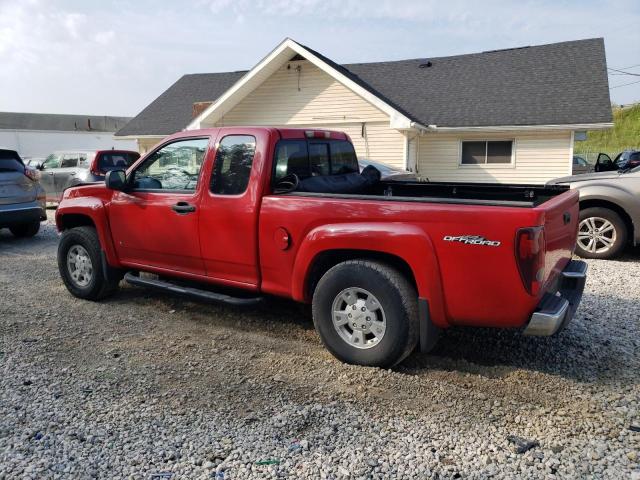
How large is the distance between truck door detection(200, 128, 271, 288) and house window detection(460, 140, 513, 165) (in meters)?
12.4

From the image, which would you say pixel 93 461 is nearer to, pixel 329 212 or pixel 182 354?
pixel 182 354

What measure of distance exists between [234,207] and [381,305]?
59.5 inches

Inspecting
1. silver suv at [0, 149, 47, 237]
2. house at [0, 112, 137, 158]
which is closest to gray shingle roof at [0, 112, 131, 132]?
house at [0, 112, 137, 158]

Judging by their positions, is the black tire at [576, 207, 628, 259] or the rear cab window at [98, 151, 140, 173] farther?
the rear cab window at [98, 151, 140, 173]

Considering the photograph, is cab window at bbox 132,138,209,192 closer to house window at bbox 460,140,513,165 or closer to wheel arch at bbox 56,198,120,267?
wheel arch at bbox 56,198,120,267

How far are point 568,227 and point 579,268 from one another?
0.49 metres

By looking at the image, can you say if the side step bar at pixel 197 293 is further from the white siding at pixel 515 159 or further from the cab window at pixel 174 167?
the white siding at pixel 515 159

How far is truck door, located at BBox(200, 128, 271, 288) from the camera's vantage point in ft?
14.1

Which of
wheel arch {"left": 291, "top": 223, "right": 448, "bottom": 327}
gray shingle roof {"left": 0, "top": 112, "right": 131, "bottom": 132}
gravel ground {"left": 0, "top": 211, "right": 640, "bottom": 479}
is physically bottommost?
gravel ground {"left": 0, "top": 211, "right": 640, "bottom": 479}

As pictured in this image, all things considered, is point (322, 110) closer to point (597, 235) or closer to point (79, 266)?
point (597, 235)

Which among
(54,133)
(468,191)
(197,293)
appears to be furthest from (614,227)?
(54,133)

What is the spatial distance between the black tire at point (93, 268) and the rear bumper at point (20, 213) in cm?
392

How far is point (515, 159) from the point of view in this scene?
15.1 metres

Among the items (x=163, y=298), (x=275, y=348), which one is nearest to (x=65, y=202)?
(x=163, y=298)
